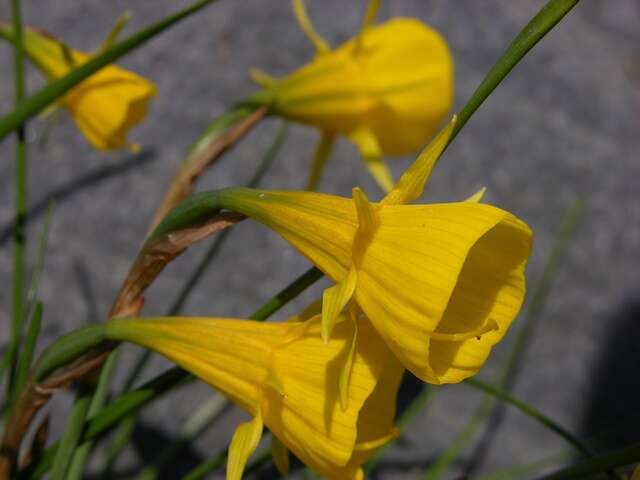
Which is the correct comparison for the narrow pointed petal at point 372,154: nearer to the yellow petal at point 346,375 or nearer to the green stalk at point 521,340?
the green stalk at point 521,340

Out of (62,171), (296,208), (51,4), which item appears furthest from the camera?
(51,4)

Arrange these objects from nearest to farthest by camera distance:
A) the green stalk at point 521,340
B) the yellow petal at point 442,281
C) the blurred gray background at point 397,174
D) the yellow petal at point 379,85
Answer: the yellow petal at point 442,281
the yellow petal at point 379,85
the green stalk at point 521,340
the blurred gray background at point 397,174

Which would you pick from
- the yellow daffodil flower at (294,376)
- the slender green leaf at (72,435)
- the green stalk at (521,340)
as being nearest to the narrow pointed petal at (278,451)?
the yellow daffodil flower at (294,376)

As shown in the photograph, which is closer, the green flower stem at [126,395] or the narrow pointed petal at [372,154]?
the green flower stem at [126,395]

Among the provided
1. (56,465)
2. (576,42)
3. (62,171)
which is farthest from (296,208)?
(576,42)

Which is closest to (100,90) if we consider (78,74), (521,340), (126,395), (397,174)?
(78,74)

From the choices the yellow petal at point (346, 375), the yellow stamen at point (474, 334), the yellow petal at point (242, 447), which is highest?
Answer: the yellow stamen at point (474, 334)

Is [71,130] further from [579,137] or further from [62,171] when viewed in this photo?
[579,137]
